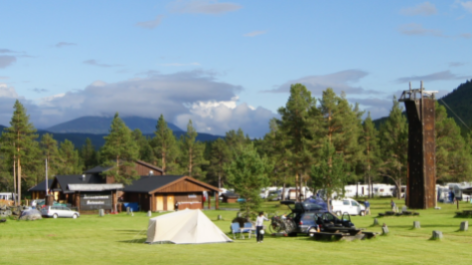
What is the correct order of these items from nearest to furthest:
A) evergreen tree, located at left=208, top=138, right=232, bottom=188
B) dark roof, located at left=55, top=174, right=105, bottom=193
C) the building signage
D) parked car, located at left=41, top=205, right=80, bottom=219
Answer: parked car, located at left=41, top=205, right=80, bottom=219 < the building signage < dark roof, located at left=55, top=174, right=105, bottom=193 < evergreen tree, located at left=208, top=138, right=232, bottom=188

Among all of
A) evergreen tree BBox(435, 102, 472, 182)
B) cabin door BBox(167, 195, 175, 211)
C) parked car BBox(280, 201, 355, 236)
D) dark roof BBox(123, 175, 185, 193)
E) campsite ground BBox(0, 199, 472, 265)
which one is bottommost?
cabin door BBox(167, 195, 175, 211)

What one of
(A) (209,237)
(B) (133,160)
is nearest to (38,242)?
(A) (209,237)

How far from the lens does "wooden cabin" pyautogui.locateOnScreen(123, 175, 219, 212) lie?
189ft

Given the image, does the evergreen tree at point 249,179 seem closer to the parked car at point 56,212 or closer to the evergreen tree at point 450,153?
the parked car at point 56,212

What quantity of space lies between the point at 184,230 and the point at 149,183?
38.5m

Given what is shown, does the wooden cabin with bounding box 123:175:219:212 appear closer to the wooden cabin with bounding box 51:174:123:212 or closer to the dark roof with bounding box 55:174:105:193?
the wooden cabin with bounding box 51:174:123:212

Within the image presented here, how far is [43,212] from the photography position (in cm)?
4572

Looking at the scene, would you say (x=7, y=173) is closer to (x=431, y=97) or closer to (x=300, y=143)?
(x=300, y=143)

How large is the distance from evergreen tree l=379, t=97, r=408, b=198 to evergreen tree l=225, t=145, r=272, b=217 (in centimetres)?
3737

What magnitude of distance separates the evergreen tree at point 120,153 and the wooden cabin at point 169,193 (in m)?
2.81

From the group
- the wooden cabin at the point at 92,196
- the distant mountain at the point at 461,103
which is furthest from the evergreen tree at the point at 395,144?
the distant mountain at the point at 461,103

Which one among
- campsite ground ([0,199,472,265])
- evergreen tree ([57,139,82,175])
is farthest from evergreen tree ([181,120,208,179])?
campsite ground ([0,199,472,265])

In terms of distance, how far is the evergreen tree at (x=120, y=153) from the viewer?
63.9 metres

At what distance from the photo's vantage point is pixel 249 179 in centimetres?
3484
